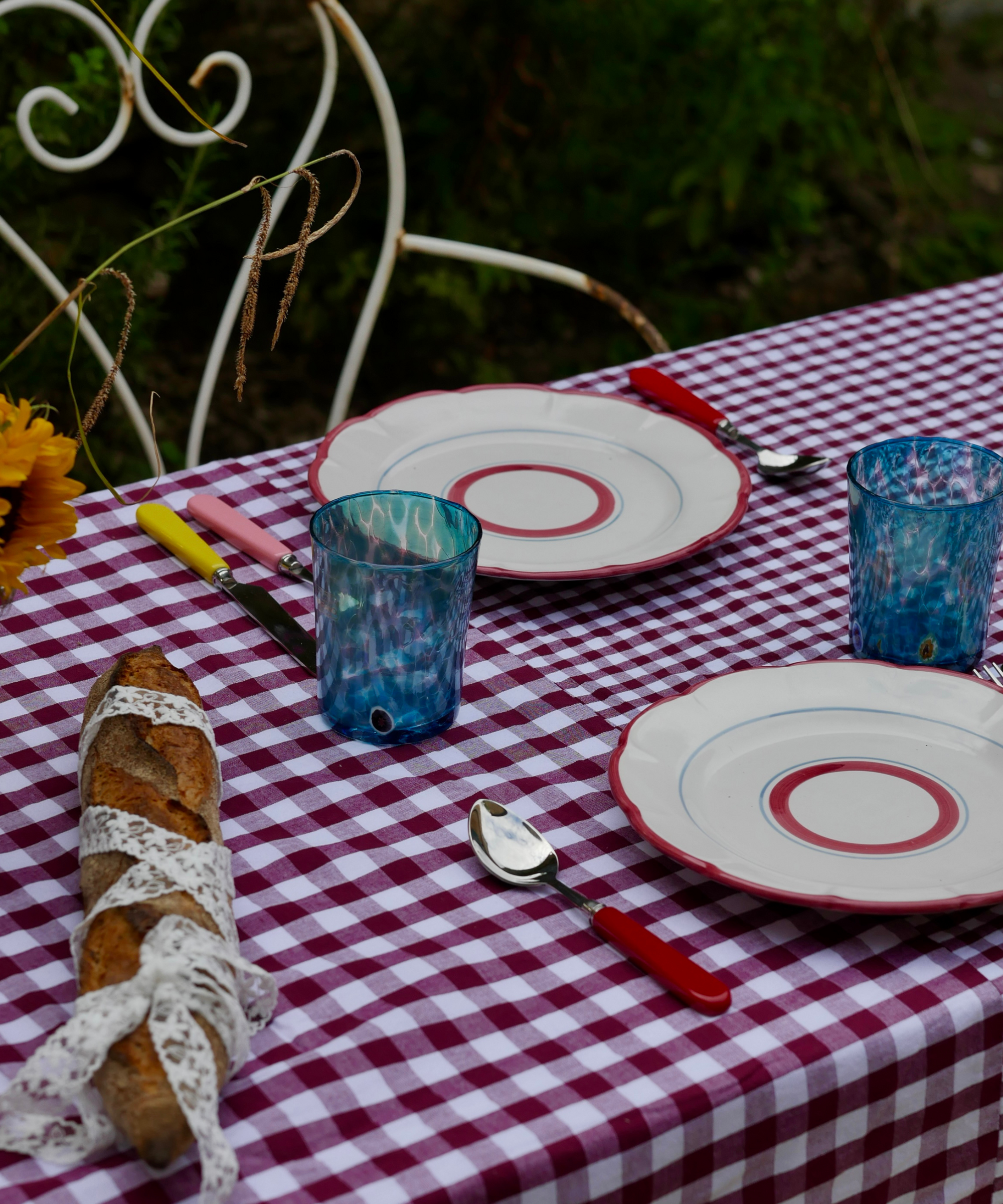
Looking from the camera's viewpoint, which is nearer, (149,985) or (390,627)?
(149,985)

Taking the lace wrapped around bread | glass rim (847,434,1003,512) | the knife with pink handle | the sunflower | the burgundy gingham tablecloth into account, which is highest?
the sunflower

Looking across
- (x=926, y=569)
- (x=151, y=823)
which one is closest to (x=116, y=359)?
(x=151, y=823)

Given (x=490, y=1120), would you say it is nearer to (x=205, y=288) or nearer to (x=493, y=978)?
(x=493, y=978)

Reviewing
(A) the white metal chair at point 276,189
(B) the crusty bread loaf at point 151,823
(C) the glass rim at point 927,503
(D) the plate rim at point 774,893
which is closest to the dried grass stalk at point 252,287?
(B) the crusty bread loaf at point 151,823

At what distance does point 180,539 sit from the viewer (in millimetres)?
1204

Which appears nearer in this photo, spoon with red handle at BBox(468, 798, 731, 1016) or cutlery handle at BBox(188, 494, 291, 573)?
spoon with red handle at BBox(468, 798, 731, 1016)

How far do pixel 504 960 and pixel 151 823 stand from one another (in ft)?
0.69

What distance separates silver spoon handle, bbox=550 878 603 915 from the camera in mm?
835

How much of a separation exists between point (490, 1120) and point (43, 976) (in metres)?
0.26

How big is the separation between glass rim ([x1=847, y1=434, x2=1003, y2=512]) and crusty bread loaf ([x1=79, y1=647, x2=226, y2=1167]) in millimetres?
502

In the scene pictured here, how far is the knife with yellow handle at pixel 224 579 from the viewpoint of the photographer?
1100mm

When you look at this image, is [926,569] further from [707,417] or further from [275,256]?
[275,256]

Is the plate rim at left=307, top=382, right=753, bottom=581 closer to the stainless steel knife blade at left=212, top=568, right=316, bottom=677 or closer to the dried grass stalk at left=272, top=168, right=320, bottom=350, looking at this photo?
the stainless steel knife blade at left=212, top=568, right=316, bottom=677

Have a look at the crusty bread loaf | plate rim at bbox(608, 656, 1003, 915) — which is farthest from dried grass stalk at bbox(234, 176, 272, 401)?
plate rim at bbox(608, 656, 1003, 915)
